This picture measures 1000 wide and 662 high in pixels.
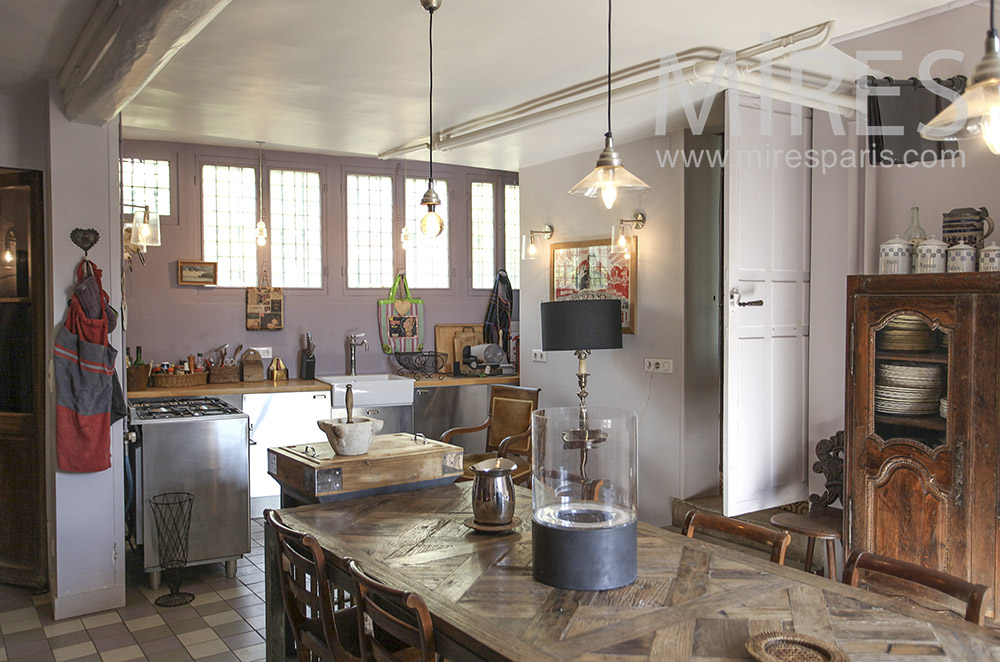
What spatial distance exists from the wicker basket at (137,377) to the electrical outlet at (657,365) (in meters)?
4.04

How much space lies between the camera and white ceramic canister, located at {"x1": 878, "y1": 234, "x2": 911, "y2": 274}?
385cm

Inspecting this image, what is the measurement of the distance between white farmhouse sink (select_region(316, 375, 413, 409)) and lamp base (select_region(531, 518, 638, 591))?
15.1 feet

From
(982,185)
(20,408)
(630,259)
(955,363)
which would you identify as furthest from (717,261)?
(20,408)

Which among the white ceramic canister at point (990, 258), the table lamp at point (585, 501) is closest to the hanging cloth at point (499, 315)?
the white ceramic canister at point (990, 258)

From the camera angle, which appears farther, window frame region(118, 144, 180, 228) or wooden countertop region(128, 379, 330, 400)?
window frame region(118, 144, 180, 228)

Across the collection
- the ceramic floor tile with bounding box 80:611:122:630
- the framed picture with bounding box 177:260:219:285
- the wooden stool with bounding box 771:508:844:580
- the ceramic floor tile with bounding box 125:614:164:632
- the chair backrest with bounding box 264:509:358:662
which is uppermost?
the framed picture with bounding box 177:260:219:285

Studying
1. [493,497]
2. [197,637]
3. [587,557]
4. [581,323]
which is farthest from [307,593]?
[581,323]

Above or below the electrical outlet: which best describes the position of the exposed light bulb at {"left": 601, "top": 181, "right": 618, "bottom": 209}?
above

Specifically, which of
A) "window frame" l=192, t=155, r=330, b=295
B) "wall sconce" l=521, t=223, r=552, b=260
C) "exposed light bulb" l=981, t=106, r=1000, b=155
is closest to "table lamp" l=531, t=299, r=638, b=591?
"exposed light bulb" l=981, t=106, r=1000, b=155

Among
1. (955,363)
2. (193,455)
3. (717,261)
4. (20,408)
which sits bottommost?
(193,455)

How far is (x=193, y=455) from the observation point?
4.74m

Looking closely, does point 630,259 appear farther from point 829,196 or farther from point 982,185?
point 982,185

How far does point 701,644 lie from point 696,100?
3.52m

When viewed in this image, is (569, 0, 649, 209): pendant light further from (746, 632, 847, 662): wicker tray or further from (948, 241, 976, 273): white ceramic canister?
(948, 241, 976, 273): white ceramic canister
